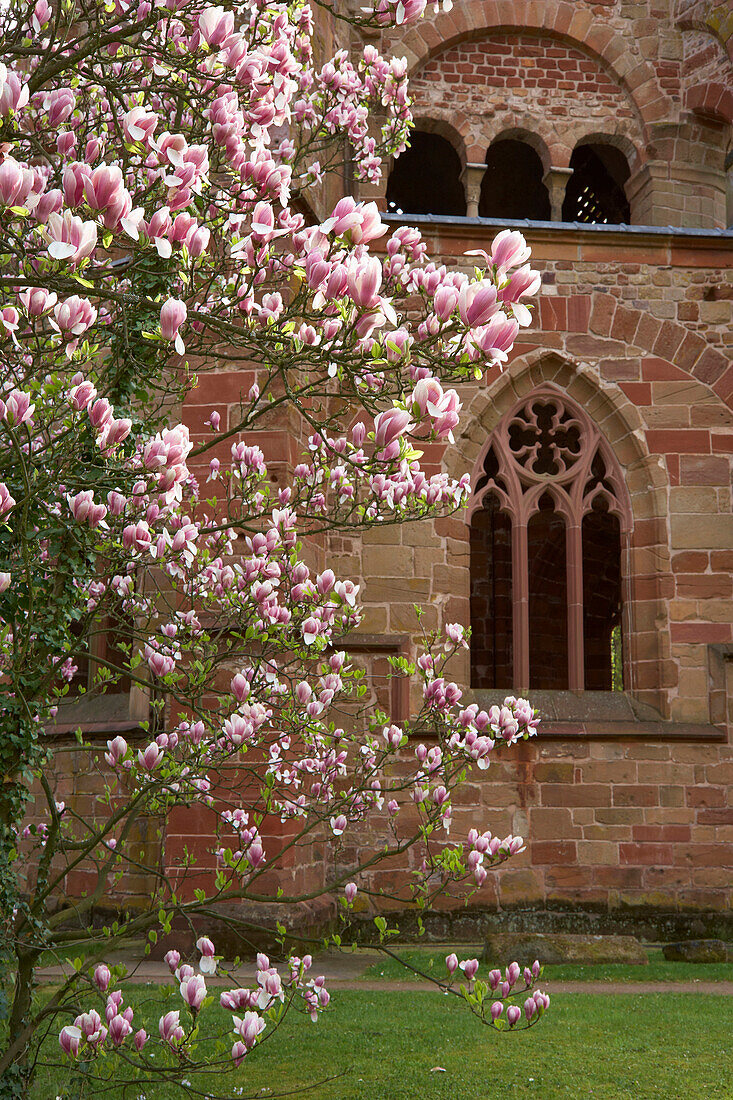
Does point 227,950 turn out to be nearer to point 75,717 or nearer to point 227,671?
point 227,671

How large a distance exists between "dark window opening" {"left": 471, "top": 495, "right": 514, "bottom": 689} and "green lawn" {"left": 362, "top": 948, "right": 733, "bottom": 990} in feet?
20.7

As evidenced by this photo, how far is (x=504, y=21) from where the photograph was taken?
1047 centimetres

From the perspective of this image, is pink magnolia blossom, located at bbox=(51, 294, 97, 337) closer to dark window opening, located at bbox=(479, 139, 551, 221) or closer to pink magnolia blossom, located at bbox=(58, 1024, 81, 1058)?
pink magnolia blossom, located at bbox=(58, 1024, 81, 1058)

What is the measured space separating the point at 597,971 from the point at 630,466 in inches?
164

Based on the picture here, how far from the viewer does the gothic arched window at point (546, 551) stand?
8.81 meters

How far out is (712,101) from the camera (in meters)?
10.3

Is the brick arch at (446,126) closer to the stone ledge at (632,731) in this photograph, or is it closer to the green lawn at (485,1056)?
the stone ledge at (632,731)

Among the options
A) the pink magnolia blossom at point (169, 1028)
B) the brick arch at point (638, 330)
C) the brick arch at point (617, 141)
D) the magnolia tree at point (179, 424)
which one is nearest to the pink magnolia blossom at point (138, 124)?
the magnolia tree at point (179, 424)

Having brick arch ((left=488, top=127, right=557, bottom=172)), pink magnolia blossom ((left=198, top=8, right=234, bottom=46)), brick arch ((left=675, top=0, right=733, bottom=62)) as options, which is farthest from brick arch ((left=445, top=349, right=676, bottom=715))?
pink magnolia blossom ((left=198, top=8, right=234, bottom=46))

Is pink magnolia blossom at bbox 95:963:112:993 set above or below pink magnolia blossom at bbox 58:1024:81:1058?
above

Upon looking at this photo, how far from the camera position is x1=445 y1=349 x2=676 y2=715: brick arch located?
338 inches

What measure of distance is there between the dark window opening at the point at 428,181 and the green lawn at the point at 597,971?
9.06 meters

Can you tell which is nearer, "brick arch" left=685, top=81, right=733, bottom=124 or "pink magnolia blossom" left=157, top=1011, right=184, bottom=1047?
"pink magnolia blossom" left=157, top=1011, right=184, bottom=1047

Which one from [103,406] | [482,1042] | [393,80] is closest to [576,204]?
[393,80]
